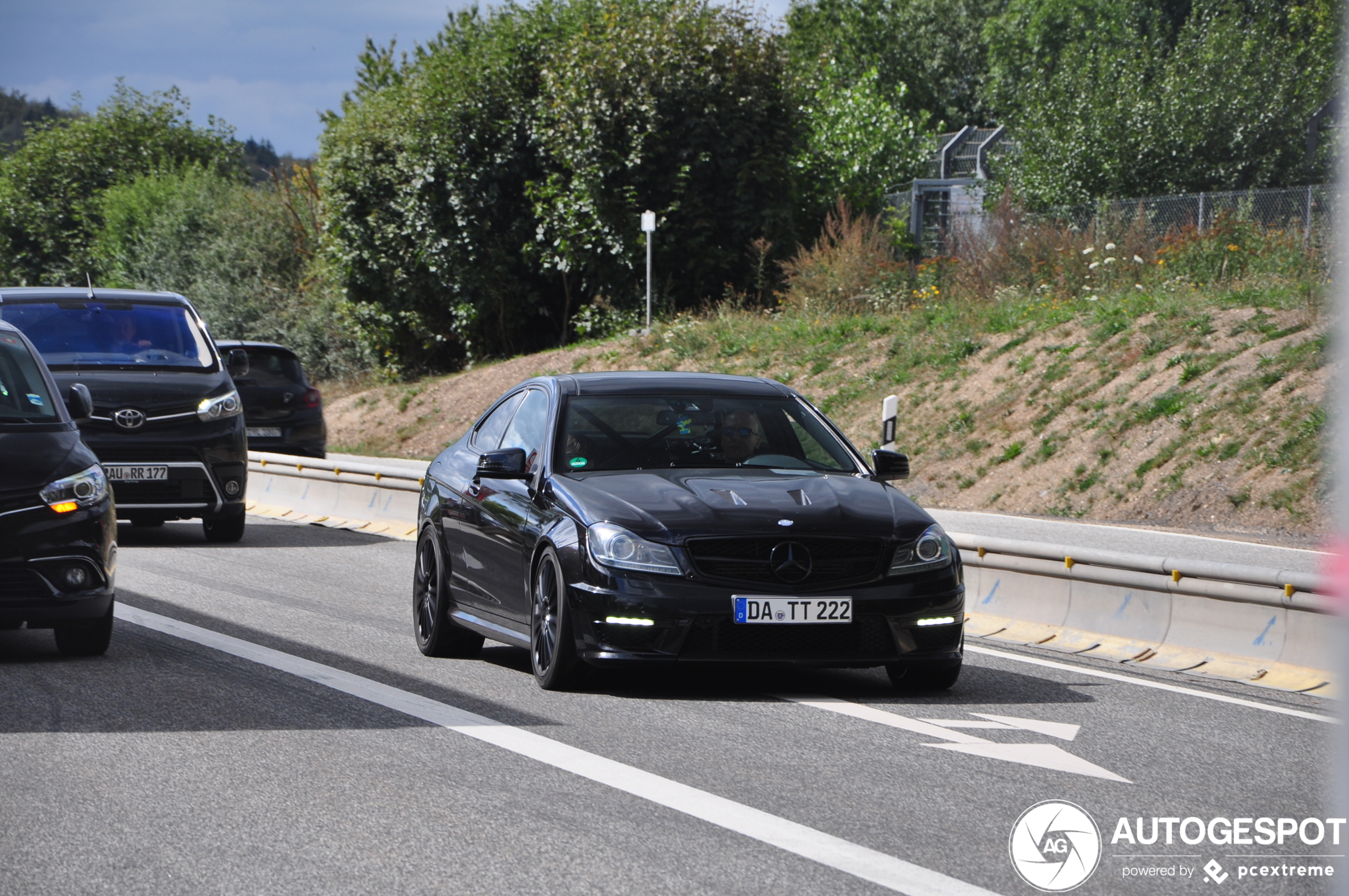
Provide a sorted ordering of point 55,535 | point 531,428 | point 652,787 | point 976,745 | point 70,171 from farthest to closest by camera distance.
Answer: point 70,171 → point 531,428 → point 55,535 → point 976,745 → point 652,787

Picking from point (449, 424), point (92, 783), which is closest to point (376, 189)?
point (449, 424)

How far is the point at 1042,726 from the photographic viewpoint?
7.24 meters

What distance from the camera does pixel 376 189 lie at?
37188 mm

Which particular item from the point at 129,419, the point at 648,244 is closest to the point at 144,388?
the point at 129,419

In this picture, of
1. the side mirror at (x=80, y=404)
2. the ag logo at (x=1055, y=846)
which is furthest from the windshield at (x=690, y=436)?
the ag logo at (x=1055, y=846)

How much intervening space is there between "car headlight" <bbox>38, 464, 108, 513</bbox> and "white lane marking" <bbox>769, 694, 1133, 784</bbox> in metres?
3.59

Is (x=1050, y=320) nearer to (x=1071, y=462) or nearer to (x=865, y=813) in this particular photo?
(x=1071, y=462)

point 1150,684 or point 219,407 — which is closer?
point 1150,684

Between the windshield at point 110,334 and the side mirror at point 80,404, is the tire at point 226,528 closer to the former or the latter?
the windshield at point 110,334

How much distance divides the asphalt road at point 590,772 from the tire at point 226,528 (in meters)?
6.23

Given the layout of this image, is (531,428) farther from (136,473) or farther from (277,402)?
(277,402)

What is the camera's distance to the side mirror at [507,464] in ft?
27.6

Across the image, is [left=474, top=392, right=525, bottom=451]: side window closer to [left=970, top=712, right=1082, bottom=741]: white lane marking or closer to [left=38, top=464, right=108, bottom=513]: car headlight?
[left=38, top=464, right=108, bottom=513]: car headlight

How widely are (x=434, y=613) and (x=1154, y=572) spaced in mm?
3803
